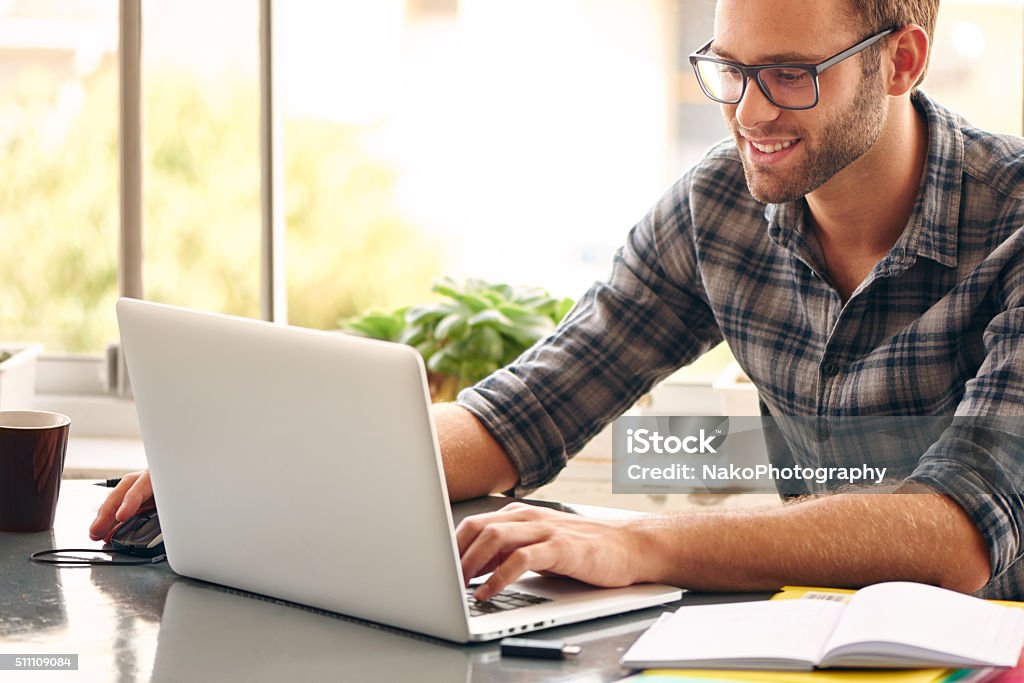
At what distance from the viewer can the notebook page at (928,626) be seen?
990mm

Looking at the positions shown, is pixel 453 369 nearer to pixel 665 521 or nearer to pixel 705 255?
pixel 705 255

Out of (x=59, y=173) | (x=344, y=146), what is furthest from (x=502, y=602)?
(x=59, y=173)

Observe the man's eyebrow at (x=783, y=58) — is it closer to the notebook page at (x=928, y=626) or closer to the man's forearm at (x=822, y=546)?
the man's forearm at (x=822, y=546)

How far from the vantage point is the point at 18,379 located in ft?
8.65

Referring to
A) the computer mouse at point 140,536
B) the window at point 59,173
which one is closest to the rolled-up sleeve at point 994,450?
the computer mouse at point 140,536

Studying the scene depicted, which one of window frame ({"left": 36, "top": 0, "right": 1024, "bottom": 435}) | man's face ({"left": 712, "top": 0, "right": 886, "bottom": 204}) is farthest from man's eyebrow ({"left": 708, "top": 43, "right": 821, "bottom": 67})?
window frame ({"left": 36, "top": 0, "right": 1024, "bottom": 435})

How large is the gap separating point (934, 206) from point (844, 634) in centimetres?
77

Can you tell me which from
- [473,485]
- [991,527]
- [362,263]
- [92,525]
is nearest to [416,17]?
[362,263]

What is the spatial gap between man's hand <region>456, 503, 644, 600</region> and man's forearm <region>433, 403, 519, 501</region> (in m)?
0.36

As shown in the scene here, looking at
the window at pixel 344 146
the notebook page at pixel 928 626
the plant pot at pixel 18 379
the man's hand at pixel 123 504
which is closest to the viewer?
the notebook page at pixel 928 626

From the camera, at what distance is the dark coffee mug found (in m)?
1.43

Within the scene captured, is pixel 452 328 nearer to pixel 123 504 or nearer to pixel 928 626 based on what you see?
pixel 123 504

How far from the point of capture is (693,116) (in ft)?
9.41

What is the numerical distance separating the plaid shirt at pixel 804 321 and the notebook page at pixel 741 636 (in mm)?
306
